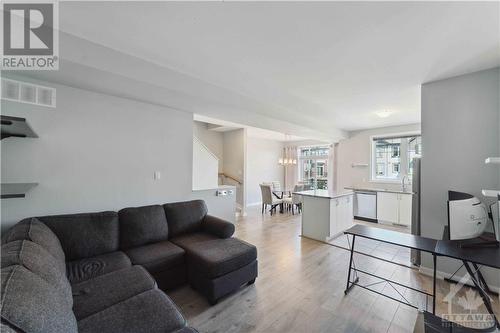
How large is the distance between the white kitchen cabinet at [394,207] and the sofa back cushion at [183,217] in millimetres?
4591

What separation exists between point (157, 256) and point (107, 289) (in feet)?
2.09

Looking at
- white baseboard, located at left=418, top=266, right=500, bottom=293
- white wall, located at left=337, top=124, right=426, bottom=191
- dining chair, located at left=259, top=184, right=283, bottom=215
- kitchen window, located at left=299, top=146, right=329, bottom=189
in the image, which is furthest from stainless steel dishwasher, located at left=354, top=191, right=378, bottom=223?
white baseboard, located at left=418, top=266, right=500, bottom=293

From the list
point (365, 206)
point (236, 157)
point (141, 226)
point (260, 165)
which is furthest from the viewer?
point (260, 165)

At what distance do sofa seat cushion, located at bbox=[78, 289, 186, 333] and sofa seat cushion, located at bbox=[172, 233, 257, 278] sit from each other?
68 centimetres

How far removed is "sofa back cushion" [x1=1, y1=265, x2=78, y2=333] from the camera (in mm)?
766

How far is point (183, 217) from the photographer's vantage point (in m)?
2.90

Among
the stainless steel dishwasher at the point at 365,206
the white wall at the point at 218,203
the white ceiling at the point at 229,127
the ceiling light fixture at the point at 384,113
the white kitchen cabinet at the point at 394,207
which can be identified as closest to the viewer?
the white wall at the point at 218,203

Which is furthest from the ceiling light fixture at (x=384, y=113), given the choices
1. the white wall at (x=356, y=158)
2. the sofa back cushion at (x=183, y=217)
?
the sofa back cushion at (x=183, y=217)

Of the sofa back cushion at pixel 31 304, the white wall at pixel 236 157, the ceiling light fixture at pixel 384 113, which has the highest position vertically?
the ceiling light fixture at pixel 384 113

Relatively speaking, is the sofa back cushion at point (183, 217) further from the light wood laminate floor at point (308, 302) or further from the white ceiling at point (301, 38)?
the white ceiling at point (301, 38)

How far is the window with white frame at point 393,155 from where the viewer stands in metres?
5.28

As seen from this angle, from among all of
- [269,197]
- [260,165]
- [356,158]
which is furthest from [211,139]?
[356,158]

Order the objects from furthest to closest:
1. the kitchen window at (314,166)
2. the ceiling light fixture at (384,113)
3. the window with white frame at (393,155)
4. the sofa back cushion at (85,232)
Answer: the kitchen window at (314,166), the window with white frame at (393,155), the ceiling light fixture at (384,113), the sofa back cushion at (85,232)

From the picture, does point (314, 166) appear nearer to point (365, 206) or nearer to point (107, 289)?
point (365, 206)
